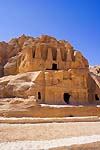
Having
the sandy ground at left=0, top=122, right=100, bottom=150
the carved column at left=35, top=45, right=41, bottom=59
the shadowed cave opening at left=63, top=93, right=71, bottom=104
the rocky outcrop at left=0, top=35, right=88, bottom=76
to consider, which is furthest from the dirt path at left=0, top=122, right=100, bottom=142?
the carved column at left=35, top=45, right=41, bottom=59

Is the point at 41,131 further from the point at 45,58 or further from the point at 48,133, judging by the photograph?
the point at 45,58

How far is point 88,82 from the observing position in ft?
128

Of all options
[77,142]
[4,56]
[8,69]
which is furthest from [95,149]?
[4,56]

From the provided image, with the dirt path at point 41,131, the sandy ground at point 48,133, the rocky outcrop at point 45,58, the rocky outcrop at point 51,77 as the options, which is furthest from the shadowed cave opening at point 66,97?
the dirt path at point 41,131

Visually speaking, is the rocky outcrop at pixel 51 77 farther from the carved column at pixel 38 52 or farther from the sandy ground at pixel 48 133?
the sandy ground at pixel 48 133

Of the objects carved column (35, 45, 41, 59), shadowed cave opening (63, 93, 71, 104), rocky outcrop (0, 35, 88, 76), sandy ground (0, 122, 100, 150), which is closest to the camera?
sandy ground (0, 122, 100, 150)

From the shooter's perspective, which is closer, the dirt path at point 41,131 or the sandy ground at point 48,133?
the sandy ground at point 48,133

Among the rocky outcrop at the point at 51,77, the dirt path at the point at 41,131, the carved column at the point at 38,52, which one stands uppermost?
the carved column at the point at 38,52

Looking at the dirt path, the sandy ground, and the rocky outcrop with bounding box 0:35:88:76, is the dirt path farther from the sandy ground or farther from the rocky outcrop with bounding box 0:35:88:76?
the rocky outcrop with bounding box 0:35:88:76

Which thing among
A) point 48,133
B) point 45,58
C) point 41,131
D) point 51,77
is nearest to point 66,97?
point 51,77

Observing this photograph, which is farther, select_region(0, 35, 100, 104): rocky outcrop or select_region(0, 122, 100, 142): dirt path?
select_region(0, 35, 100, 104): rocky outcrop

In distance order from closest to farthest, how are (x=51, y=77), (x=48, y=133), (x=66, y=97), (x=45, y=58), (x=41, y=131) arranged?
(x=48, y=133)
(x=41, y=131)
(x=51, y=77)
(x=66, y=97)
(x=45, y=58)

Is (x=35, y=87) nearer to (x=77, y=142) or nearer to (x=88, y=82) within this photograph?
(x=88, y=82)

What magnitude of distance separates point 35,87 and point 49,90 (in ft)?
6.57
